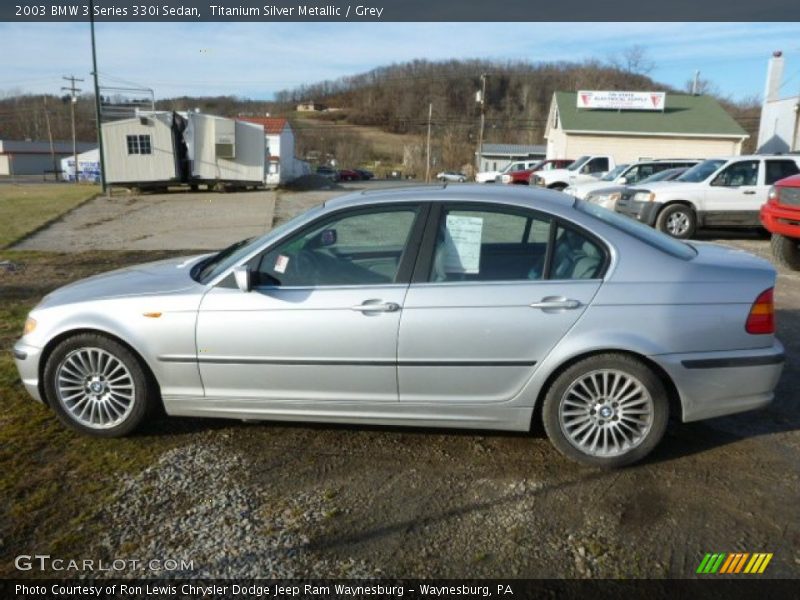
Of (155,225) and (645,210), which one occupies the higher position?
(645,210)

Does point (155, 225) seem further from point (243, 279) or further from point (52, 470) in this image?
point (243, 279)

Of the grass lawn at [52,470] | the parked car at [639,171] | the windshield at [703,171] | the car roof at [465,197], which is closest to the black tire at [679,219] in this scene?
the windshield at [703,171]

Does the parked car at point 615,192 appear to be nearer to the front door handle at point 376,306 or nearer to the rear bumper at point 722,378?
the rear bumper at point 722,378

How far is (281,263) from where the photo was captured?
367 centimetres

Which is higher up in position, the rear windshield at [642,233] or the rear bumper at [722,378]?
the rear windshield at [642,233]

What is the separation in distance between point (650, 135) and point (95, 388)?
38.5 metres

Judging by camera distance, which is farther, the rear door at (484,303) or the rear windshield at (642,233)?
the rear windshield at (642,233)

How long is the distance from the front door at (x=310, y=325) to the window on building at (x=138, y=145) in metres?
29.8

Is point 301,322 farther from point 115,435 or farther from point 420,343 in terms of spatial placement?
point 115,435

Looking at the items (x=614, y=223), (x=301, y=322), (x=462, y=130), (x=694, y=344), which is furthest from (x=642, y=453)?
(x=462, y=130)

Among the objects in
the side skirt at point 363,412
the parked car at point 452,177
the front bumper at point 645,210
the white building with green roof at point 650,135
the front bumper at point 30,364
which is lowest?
the parked car at point 452,177

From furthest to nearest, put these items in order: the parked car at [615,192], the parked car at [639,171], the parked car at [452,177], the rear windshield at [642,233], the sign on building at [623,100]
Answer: the parked car at [452,177]
the sign on building at [623,100]
the parked car at [639,171]
the parked car at [615,192]
the rear windshield at [642,233]

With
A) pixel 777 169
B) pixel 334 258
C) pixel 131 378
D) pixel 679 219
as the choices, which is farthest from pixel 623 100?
pixel 131 378

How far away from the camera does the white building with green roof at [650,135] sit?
121 ft
